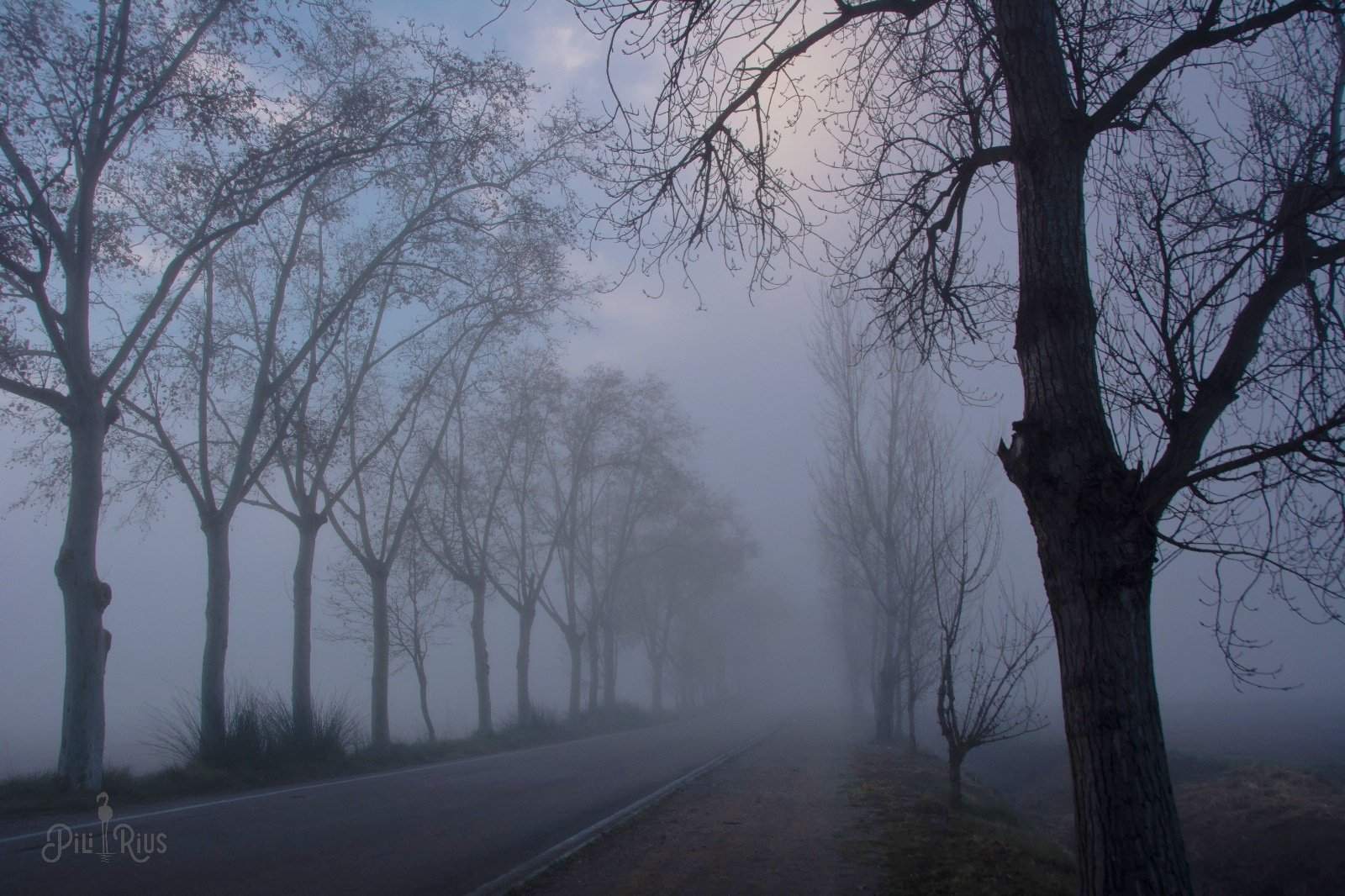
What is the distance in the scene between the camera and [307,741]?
16.4 m

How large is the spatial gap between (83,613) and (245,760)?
4.24 m

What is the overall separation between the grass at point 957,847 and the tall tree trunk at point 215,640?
10.6 m

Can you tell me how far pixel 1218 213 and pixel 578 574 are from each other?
132 ft

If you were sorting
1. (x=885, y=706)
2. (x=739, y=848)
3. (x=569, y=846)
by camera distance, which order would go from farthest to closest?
(x=885, y=706), (x=739, y=848), (x=569, y=846)

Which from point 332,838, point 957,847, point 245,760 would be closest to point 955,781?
point 957,847

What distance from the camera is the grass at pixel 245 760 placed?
35.3 ft

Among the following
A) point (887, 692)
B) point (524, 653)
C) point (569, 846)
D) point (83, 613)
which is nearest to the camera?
point (569, 846)

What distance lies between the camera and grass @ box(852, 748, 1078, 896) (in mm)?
6824

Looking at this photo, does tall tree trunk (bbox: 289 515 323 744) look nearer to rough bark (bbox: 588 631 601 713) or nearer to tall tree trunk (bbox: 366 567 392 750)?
tall tree trunk (bbox: 366 567 392 750)

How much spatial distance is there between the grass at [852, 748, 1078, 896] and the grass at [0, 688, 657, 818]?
8.79m

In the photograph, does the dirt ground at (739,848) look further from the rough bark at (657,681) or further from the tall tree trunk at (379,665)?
the rough bark at (657,681)

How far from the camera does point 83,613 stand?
11.8m

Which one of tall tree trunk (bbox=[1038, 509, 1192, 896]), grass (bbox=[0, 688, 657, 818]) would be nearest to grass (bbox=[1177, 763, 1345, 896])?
tall tree trunk (bbox=[1038, 509, 1192, 896])

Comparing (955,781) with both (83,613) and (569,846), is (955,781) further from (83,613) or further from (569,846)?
(83,613)
